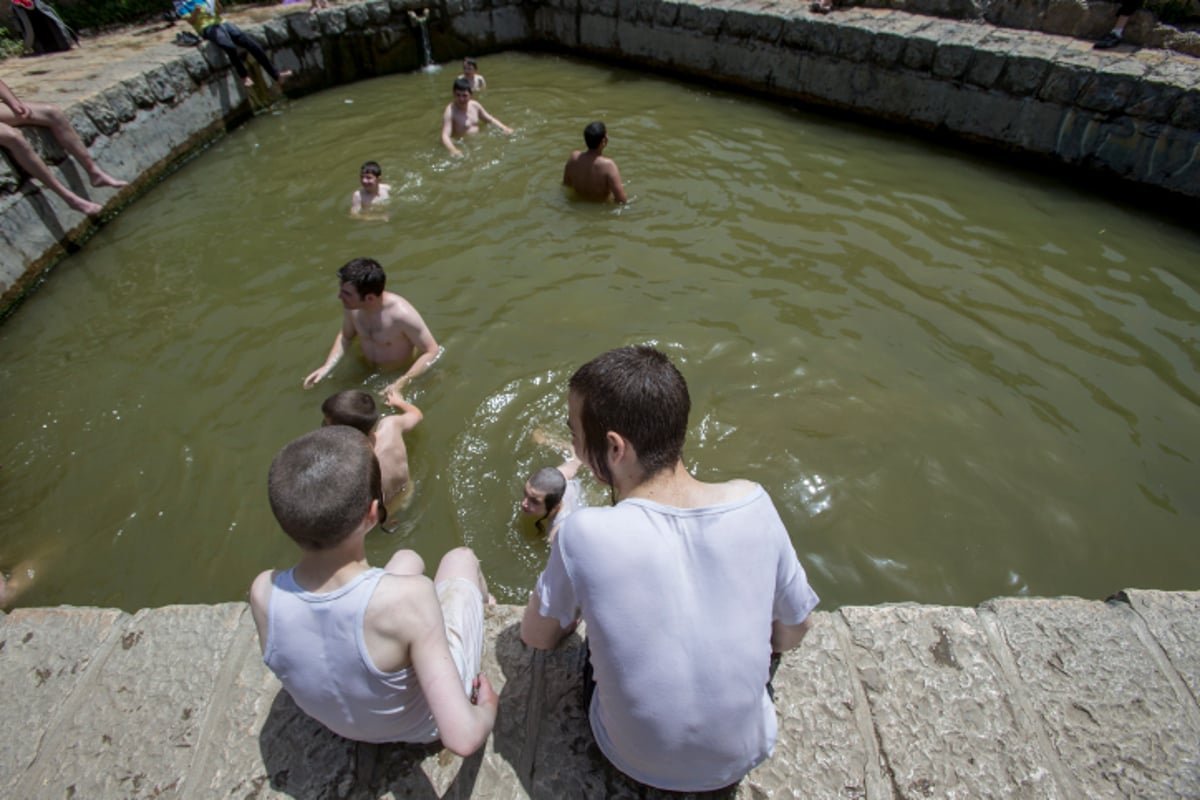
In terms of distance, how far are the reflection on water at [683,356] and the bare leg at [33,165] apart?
0.47 meters

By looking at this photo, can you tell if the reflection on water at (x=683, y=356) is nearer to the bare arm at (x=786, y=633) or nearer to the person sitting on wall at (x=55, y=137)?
the person sitting on wall at (x=55, y=137)

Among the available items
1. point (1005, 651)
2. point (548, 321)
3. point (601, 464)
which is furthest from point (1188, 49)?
point (601, 464)

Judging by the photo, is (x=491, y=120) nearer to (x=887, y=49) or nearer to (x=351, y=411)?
(x=887, y=49)

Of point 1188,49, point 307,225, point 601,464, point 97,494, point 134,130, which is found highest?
point 1188,49

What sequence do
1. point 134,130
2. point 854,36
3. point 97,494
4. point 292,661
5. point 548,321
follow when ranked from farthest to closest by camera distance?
point 854,36
point 134,130
point 548,321
point 97,494
point 292,661

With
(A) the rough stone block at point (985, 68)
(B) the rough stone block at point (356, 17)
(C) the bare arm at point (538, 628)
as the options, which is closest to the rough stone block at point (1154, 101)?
(A) the rough stone block at point (985, 68)

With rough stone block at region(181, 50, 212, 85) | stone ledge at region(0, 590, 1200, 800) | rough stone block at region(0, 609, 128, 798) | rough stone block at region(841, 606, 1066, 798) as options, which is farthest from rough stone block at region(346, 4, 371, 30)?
rough stone block at region(841, 606, 1066, 798)

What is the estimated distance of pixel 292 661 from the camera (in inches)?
70.9

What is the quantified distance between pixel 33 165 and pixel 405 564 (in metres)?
6.98

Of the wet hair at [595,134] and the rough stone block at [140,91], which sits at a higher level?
the wet hair at [595,134]

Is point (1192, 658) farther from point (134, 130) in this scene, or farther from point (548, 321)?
point (134, 130)

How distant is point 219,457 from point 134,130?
5.96m

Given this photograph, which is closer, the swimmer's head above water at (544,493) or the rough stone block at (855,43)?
the swimmer's head above water at (544,493)

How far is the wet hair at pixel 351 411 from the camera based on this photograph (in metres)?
3.58
